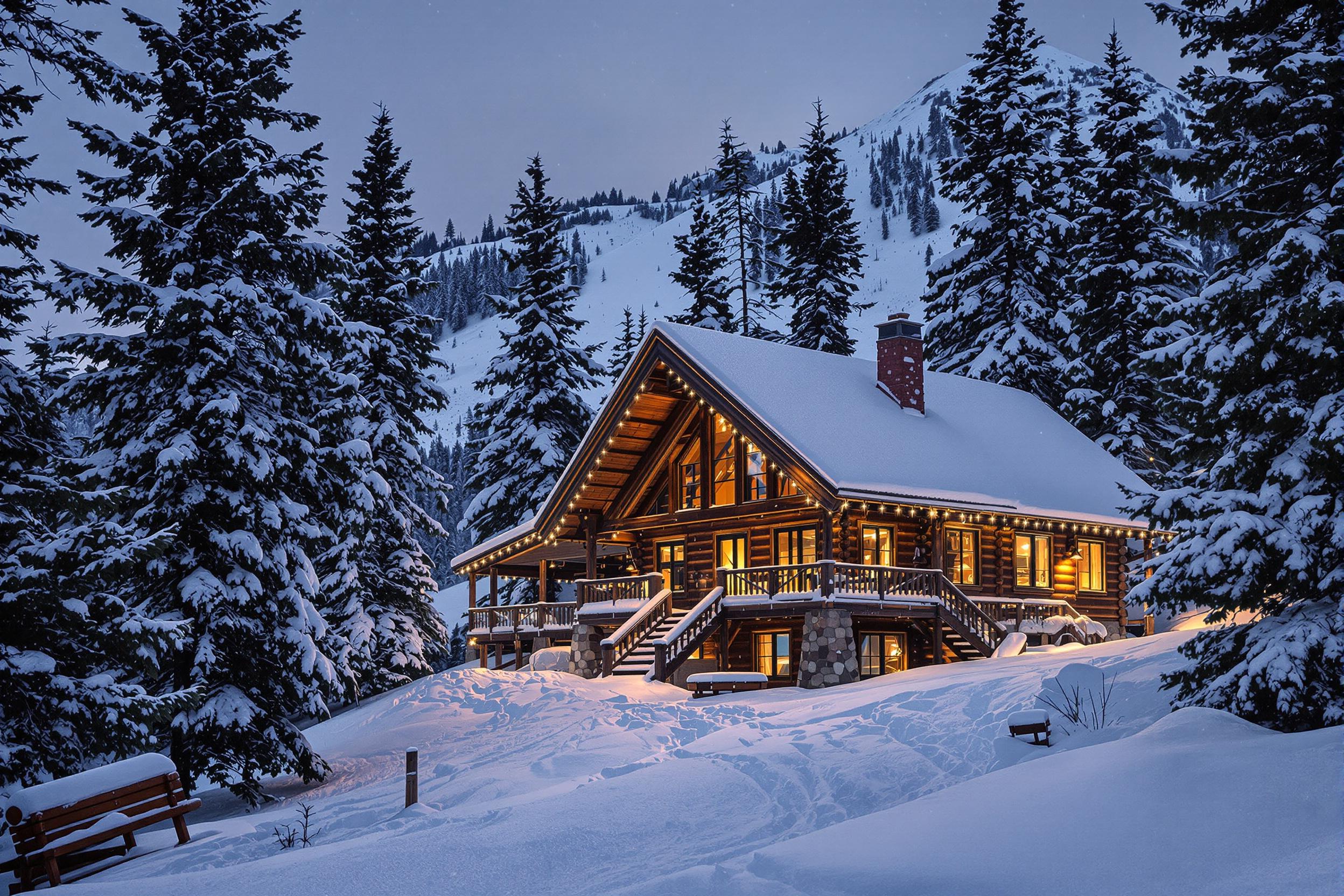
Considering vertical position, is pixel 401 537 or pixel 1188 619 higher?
pixel 401 537

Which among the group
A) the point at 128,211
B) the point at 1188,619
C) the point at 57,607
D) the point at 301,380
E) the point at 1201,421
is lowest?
the point at 1188,619

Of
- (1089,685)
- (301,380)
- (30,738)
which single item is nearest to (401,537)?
(301,380)

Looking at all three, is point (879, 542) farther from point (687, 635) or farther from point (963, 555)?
point (687, 635)

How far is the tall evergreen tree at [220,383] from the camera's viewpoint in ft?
55.5

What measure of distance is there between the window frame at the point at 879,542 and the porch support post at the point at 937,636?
1665 mm

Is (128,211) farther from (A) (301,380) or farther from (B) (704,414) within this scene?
(B) (704,414)

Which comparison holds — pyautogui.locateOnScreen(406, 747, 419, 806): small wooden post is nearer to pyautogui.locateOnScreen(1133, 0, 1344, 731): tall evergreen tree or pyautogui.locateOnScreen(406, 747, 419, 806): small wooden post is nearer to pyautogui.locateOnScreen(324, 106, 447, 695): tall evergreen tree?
pyautogui.locateOnScreen(1133, 0, 1344, 731): tall evergreen tree

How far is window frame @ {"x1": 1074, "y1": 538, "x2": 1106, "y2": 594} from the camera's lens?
31656 mm

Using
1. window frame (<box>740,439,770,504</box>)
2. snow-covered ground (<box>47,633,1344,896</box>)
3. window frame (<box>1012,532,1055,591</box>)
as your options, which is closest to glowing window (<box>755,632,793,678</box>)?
window frame (<box>740,439,770,504</box>)

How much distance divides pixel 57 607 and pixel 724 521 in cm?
1886

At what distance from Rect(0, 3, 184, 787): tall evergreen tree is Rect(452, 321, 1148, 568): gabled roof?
15065mm

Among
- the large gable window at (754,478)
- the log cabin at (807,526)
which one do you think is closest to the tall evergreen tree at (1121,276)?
the log cabin at (807,526)

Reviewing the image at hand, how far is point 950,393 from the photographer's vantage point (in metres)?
34.2

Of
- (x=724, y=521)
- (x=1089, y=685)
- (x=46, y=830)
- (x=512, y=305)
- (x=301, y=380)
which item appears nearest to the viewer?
(x=46, y=830)
